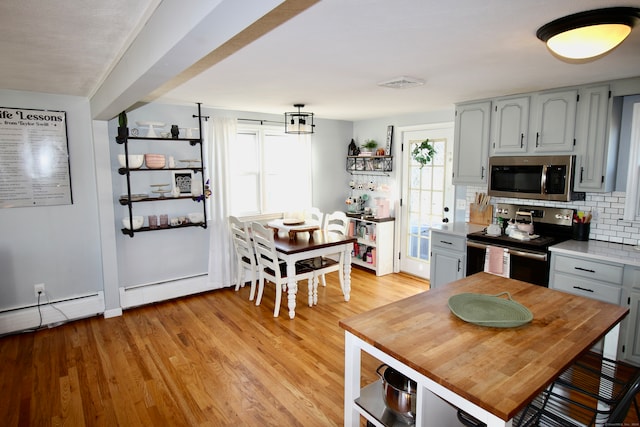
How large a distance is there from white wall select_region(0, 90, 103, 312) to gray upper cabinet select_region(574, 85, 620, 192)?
465 centimetres

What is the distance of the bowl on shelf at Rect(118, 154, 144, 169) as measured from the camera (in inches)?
151

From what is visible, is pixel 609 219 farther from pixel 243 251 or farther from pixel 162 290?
pixel 162 290

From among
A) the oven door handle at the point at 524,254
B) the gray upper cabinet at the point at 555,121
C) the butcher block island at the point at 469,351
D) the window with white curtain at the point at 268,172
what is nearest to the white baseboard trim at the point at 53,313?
the window with white curtain at the point at 268,172

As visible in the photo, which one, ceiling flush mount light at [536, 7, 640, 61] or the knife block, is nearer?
ceiling flush mount light at [536, 7, 640, 61]

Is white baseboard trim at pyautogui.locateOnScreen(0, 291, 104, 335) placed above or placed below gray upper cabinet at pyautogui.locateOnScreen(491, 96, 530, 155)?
below

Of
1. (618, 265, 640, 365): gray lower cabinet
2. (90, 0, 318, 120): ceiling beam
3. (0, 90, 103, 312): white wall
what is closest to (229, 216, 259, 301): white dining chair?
(0, 90, 103, 312): white wall

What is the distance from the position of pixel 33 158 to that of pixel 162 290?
1.88 meters

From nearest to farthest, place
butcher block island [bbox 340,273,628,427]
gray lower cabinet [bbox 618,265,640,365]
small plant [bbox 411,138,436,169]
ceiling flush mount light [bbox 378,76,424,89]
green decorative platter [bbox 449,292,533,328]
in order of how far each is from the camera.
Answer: butcher block island [bbox 340,273,628,427], green decorative platter [bbox 449,292,533,328], gray lower cabinet [bbox 618,265,640,365], ceiling flush mount light [bbox 378,76,424,89], small plant [bbox 411,138,436,169]

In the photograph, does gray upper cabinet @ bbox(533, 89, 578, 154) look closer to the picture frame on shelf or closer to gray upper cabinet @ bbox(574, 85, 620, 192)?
gray upper cabinet @ bbox(574, 85, 620, 192)

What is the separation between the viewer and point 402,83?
2.93m

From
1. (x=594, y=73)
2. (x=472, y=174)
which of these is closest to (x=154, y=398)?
(x=472, y=174)

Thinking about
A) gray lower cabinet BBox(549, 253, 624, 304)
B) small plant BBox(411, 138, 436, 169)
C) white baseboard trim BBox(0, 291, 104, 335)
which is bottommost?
white baseboard trim BBox(0, 291, 104, 335)

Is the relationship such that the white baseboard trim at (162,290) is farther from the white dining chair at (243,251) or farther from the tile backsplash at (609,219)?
the tile backsplash at (609,219)

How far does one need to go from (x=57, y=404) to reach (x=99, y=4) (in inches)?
101
